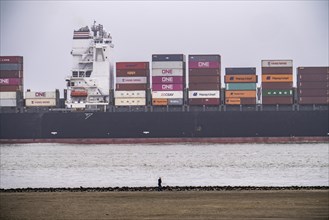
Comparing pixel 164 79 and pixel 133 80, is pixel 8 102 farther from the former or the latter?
pixel 164 79

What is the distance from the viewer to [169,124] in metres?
80.9

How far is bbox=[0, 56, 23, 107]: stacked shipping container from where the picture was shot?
8256 centimetres

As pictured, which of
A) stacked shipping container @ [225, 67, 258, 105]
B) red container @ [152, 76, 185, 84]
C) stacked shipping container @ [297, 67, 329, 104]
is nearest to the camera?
stacked shipping container @ [297, 67, 329, 104]

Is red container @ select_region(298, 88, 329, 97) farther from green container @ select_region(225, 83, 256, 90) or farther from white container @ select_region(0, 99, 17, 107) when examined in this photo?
white container @ select_region(0, 99, 17, 107)

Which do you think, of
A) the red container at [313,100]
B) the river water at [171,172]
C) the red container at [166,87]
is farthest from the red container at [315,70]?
the river water at [171,172]

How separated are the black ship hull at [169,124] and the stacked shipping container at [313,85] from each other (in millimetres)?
1734

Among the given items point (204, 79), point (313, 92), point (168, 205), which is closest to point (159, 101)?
point (204, 79)

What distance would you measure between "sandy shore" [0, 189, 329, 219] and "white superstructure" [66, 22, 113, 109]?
57.4m

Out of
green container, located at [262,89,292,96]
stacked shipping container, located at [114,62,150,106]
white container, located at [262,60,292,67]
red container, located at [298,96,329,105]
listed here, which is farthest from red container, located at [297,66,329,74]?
stacked shipping container, located at [114,62,150,106]

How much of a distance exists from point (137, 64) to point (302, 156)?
89.0 ft

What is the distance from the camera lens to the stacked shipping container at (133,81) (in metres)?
Answer: 80.1

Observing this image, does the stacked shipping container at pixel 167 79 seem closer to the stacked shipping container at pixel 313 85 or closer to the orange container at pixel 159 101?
the orange container at pixel 159 101

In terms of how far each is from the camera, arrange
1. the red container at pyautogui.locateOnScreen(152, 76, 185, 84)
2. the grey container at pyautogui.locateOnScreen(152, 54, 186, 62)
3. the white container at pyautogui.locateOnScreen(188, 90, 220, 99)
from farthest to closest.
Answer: the grey container at pyautogui.locateOnScreen(152, 54, 186, 62)
the red container at pyautogui.locateOnScreen(152, 76, 185, 84)
the white container at pyautogui.locateOnScreen(188, 90, 220, 99)

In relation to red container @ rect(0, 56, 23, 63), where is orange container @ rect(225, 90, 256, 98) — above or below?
below
